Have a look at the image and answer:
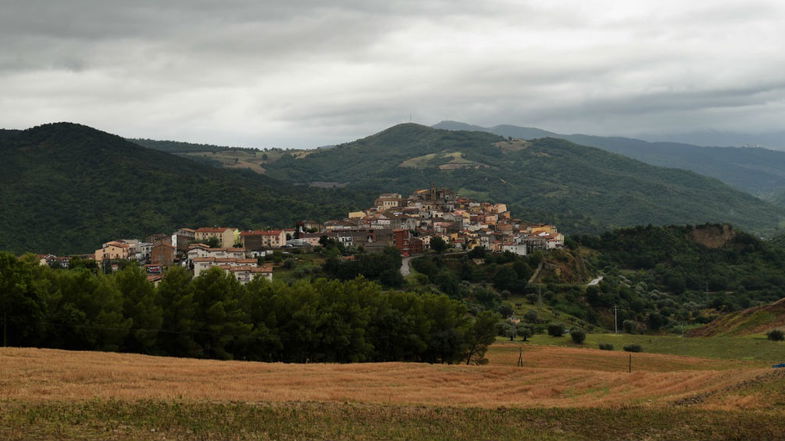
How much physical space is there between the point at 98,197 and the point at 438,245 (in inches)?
3199

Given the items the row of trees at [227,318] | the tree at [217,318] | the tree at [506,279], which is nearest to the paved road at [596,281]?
the tree at [506,279]

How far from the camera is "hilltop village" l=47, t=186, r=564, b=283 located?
89.7m

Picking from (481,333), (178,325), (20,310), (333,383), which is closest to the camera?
(333,383)

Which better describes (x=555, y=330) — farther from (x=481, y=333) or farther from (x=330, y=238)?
(x=330, y=238)

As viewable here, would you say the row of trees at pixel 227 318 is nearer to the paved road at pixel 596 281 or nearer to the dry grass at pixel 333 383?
the dry grass at pixel 333 383

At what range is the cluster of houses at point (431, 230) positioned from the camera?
10975 cm

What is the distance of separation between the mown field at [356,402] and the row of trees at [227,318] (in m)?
6.22

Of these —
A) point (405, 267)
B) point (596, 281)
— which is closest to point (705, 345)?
point (405, 267)

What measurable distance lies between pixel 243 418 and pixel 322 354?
2278 centimetres

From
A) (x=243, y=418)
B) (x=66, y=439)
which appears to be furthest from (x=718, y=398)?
(x=66, y=439)

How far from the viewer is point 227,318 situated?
4112cm

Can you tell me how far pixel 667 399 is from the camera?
1072 inches

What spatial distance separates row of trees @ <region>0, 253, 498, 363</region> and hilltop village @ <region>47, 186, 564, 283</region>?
114ft

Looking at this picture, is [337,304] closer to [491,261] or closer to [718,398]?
[718,398]
